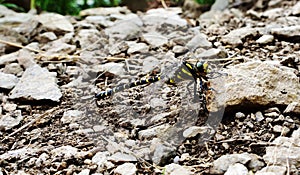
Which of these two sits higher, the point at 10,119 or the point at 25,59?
the point at 25,59

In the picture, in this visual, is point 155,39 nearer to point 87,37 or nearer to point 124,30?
point 124,30

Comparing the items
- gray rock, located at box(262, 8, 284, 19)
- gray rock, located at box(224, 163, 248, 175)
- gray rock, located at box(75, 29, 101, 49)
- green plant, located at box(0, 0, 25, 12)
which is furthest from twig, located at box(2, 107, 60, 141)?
green plant, located at box(0, 0, 25, 12)

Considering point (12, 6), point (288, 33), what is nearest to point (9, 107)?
point (288, 33)

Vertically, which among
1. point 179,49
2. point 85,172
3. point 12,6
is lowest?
point 85,172

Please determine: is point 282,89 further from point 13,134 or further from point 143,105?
point 13,134

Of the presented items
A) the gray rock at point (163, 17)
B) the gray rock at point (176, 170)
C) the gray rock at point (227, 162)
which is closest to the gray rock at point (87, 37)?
the gray rock at point (163, 17)
